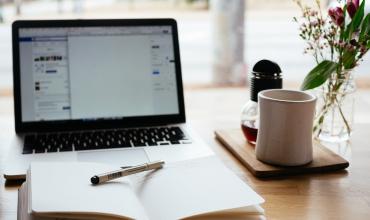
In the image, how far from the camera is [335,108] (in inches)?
43.6

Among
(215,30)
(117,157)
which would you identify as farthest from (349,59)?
(215,30)

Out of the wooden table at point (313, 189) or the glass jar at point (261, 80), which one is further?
the glass jar at point (261, 80)

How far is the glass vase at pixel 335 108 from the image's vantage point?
1.07 metres

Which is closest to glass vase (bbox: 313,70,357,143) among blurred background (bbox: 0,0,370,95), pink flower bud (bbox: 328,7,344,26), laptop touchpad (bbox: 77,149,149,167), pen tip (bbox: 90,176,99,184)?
pink flower bud (bbox: 328,7,344,26)

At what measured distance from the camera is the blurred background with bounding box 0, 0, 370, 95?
3.68 metres

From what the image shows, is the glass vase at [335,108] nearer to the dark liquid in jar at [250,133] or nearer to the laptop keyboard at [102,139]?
the dark liquid in jar at [250,133]

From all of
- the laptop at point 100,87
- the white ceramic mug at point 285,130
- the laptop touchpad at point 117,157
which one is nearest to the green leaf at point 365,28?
the white ceramic mug at point 285,130

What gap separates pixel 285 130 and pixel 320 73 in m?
0.18

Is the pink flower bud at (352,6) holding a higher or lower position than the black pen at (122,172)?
higher

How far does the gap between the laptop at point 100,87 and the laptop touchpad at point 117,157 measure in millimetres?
12

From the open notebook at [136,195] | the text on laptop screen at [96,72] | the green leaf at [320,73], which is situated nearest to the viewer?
the open notebook at [136,195]

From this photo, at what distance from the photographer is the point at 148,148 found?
105 centimetres

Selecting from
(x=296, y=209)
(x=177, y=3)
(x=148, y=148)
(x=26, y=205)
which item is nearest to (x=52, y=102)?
(x=148, y=148)

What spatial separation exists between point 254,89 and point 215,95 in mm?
2033
